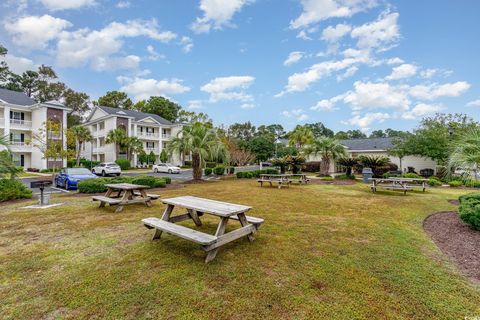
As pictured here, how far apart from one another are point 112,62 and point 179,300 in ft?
88.4

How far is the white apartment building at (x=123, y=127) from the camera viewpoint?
119ft

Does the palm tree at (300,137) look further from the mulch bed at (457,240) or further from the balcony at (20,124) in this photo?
the balcony at (20,124)

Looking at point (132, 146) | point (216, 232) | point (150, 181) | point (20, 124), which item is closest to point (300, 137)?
point (132, 146)

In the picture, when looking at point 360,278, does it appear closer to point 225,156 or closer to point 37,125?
point 225,156

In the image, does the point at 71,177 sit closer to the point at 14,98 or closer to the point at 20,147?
the point at 20,147

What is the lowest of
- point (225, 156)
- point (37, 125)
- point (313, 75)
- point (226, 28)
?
point (225, 156)

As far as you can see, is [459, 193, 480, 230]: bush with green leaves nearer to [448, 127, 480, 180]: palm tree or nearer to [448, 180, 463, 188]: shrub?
[448, 127, 480, 180]: palm tree

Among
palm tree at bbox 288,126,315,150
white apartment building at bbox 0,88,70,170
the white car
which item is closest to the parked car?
the white car

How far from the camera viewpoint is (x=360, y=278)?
3242mm

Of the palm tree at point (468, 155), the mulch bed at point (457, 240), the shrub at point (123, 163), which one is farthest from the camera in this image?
the shrub at point (123, 163)

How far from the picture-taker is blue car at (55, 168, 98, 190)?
12.9 meters

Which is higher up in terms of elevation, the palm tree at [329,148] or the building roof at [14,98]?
the building roof at [14,98]

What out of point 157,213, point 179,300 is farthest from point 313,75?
point 179,300

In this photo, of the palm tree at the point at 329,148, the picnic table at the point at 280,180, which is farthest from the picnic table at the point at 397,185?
the palm tree at the point at 329,148
